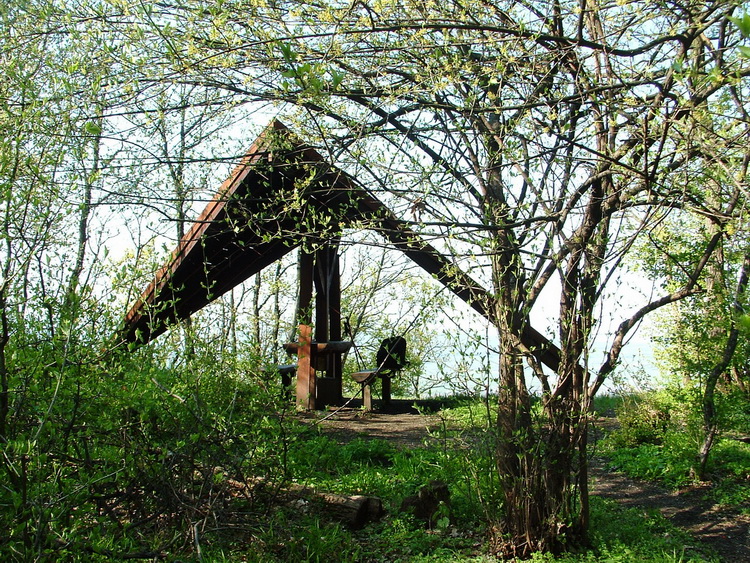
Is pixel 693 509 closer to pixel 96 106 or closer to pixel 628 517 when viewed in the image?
pixel 628 517

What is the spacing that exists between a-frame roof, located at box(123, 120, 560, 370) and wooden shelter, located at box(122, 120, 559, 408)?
18 mm

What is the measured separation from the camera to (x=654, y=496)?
627 cm

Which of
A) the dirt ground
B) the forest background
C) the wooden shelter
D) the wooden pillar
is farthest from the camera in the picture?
the wooden pillar

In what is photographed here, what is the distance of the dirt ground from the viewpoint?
500 cm

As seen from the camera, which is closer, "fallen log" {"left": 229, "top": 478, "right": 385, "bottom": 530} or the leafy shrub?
"fallen log" {"left": 229, "top": 478, "right": 385, "bottom": 530}

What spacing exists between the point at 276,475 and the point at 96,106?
4004 millimetres

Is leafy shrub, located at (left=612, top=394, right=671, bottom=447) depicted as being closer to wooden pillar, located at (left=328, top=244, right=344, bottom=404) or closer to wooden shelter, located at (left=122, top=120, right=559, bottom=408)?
wooden shelter, located at (left=122, top=120, right=559, bottom=408)

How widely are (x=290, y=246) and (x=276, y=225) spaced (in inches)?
140

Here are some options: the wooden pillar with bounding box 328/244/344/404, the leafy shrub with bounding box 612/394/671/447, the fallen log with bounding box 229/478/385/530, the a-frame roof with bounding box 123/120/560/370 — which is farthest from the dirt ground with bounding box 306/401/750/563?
the a-frame roof with bounding box 123/120/560/370

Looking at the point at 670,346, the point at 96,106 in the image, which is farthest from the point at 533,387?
the point at 670,346

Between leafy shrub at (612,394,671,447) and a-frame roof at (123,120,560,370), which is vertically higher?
a-frame roof at (123,120,560,370)

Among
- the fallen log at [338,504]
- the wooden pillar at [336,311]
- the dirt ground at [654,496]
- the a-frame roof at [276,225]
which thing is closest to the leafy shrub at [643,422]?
the dirt ground at [654,496]

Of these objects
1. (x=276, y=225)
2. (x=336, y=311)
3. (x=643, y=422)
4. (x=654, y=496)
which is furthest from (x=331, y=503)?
(x=336, y=311)

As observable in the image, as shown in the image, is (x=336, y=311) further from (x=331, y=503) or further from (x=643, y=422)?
(x=331, y=503)
